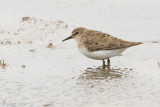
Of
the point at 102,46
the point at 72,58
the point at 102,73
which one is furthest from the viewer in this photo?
the point at 72,58

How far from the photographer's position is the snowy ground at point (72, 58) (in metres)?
9.60

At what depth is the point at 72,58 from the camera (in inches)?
575

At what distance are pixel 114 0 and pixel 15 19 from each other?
5.92 metres

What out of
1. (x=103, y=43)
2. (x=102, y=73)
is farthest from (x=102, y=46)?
(x=102, y=73)

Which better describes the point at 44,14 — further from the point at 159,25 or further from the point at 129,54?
the point at 129,54

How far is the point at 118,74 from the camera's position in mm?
11953

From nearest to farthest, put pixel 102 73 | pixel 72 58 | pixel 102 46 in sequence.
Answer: pixel 102 73, pixel 102 46, pixel 72 58

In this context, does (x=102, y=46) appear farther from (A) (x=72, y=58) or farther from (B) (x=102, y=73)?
(A) (x=72, y=58)

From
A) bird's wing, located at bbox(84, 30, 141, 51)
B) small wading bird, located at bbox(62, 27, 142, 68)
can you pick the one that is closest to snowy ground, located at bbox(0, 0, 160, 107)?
small wading bird, located at bbox(62, 27, 142, 68)

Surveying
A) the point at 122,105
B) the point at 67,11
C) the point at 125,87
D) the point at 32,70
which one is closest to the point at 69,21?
the point at 67,11

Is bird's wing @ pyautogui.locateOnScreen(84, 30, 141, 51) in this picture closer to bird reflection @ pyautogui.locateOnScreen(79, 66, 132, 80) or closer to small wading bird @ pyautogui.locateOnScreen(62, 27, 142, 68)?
small wading bird @ pyautogui.locateOnScreen(62, 27, 142, 68)

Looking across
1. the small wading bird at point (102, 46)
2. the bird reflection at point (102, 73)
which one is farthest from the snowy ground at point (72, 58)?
the small wading bird at point (102, 46)

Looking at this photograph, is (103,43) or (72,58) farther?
(72,58)

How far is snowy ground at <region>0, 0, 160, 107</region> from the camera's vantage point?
960cm
